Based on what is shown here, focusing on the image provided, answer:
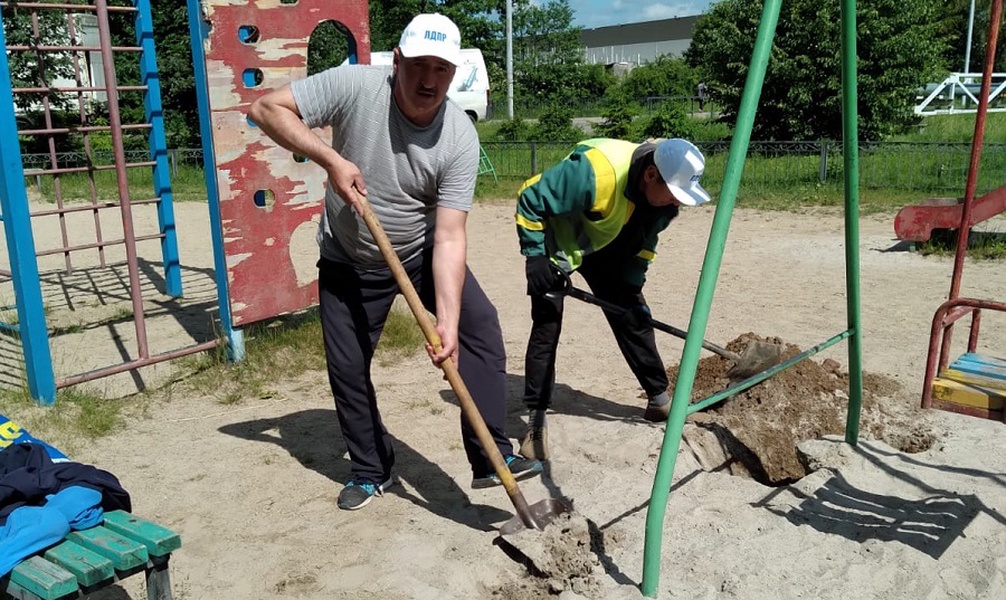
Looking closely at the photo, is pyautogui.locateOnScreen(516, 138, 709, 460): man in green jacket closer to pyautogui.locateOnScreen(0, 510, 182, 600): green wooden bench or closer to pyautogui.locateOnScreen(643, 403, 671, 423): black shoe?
pyautogui.locateOnScreen(643, 403, 671, 423): black shoe

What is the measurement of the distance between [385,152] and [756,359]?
2260 mm

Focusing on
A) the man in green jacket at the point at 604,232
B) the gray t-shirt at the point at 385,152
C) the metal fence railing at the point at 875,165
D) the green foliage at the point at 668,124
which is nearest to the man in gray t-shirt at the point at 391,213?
the gray t-shirt at the point at 385,152

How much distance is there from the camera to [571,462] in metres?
3.92

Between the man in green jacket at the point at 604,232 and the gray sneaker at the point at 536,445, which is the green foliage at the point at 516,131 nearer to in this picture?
the man in green jacket at the point at 604,232

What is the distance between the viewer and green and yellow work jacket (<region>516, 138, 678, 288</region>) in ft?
12.2

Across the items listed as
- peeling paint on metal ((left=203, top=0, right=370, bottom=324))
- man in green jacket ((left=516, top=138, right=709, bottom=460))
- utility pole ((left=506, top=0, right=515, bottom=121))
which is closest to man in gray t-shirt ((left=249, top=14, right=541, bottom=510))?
man in green jacket ((left=516, top=138, right=709, bottom=460))

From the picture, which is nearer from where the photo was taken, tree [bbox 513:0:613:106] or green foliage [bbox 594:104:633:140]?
green foliage [bbox 594:104:633:140]

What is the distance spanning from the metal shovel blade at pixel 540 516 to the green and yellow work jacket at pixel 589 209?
109 centimetres

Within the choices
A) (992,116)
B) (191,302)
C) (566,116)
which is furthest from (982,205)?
(992,116)

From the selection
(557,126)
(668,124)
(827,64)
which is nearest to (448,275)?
(668,124)

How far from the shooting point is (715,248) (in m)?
2.50

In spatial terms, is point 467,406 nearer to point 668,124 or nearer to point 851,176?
point 851,176

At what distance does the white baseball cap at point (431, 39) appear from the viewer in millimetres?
2816

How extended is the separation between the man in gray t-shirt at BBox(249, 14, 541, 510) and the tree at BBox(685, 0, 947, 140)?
12.1 m
